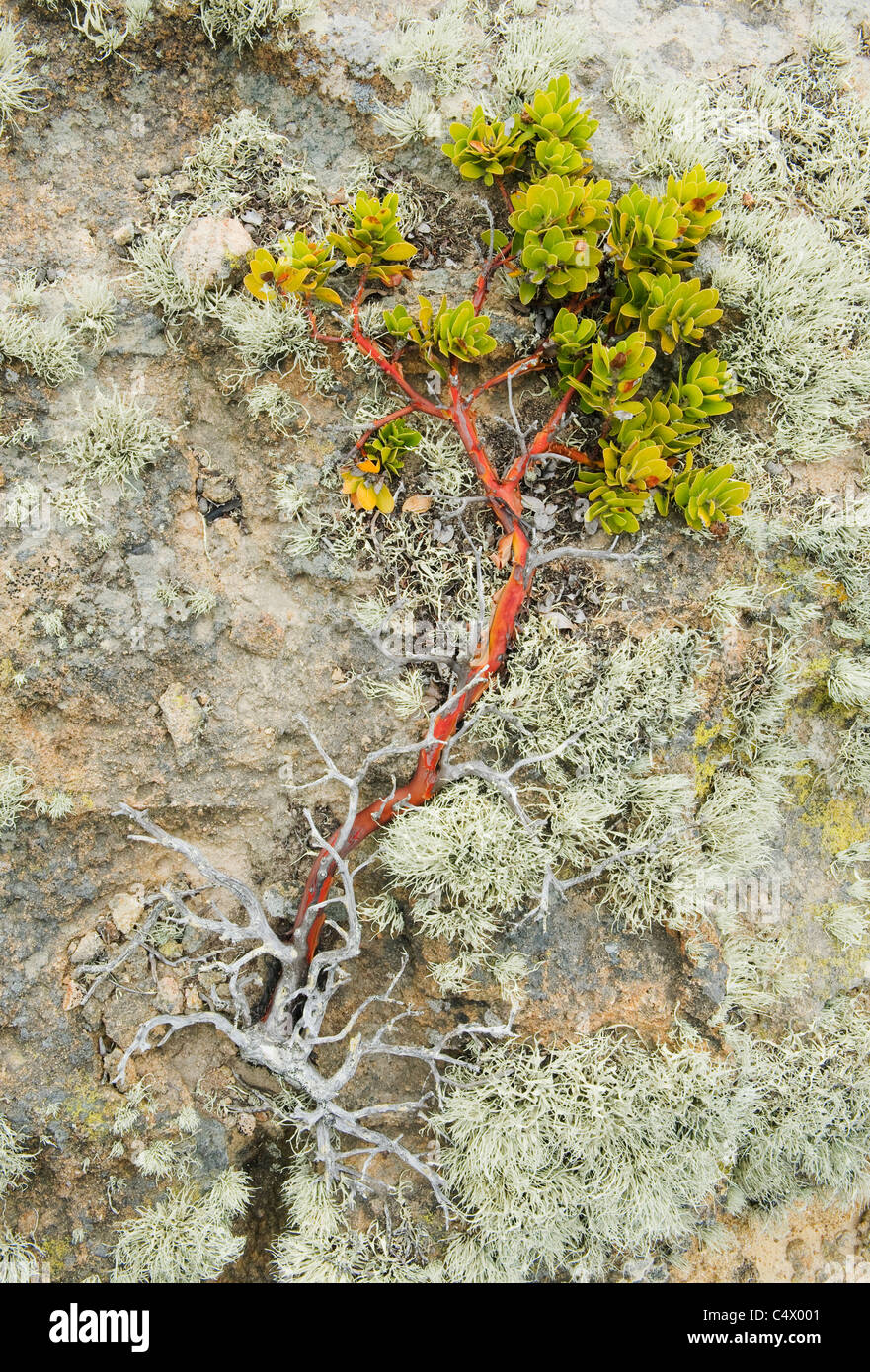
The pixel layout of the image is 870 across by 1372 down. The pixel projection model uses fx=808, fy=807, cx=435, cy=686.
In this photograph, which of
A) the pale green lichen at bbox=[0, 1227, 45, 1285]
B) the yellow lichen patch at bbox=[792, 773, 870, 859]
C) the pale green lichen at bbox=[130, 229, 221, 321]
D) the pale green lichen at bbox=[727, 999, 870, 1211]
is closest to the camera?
the pale green lichen at bbox=[0, 1227, 45, 1285]

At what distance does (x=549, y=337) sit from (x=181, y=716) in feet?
7.05

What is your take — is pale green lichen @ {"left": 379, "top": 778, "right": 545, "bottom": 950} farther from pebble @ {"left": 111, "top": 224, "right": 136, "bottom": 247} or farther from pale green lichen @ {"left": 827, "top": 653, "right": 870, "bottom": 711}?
pebble @ {"left": 111, "top": 224, "right": 136, "bottom": 247}

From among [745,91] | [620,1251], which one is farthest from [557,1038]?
[745,91]

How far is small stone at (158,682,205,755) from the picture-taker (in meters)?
3.21

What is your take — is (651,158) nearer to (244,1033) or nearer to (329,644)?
(329,644)

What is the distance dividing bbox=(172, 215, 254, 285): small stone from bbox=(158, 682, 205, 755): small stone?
162 cm

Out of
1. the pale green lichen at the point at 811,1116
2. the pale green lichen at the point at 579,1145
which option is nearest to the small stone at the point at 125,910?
the pale green lichen at the point at 579,1145

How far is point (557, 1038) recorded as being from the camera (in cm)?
332

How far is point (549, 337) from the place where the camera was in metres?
3.31

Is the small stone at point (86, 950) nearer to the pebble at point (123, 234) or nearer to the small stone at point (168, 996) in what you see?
the small stone at point (168, 996)

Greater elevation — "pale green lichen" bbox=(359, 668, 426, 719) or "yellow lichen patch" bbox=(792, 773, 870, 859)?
"pale green lichen" bbox=(359, 668, 426, 719)

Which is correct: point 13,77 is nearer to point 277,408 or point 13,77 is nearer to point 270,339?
point 270,339

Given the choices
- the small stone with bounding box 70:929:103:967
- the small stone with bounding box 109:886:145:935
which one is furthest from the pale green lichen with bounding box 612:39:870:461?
the small stone with bounding box 70:929:103:967

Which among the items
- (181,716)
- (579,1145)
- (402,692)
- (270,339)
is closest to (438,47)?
(270,339)
